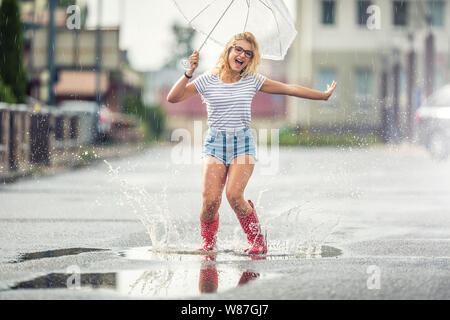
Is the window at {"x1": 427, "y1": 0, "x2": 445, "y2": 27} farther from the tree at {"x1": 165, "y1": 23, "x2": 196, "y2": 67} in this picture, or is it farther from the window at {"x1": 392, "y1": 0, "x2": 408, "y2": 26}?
the tree at {"x1": 165, "y1": 23, "x2": 196, "y2": 67}

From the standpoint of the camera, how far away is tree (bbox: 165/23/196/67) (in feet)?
424

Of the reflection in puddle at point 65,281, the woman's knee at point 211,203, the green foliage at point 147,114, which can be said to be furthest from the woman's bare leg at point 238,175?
the green foliage at point 147,114

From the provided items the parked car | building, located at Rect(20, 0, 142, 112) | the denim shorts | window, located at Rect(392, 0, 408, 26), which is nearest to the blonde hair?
the denim shorts

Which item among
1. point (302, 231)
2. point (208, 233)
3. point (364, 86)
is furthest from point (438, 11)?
point (208, 233)

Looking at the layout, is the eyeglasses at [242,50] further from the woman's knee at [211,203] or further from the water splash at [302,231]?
the water splash at [302,231]

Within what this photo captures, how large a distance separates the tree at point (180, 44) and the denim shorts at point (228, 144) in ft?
398

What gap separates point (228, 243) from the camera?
934 cm

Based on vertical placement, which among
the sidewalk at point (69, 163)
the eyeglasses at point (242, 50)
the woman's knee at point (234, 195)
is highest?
the eyeglasses at point (242, 50)

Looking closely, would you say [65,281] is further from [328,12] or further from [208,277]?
[328,12]

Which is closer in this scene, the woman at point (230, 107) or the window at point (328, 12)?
the woman at point (230, 107)

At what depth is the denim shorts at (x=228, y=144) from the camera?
26.8 ft
